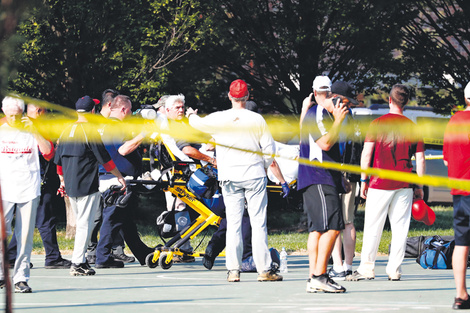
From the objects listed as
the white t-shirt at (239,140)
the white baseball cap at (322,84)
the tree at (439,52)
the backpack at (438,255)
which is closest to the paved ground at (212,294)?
the backpack at (438,255)

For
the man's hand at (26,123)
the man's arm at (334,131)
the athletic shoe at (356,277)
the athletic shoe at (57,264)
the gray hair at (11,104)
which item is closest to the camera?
the man's arm at (334,131)

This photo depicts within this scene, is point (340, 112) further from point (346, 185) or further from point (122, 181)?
point (122, 181)

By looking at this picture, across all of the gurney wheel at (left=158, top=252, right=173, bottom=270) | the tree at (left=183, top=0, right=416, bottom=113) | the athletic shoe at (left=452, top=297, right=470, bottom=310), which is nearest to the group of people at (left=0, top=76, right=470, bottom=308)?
the athletic shoe at (left=452, top=297, right=470, bottom=310)

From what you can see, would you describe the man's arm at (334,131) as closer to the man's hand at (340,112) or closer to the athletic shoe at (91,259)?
the man's hand at (340,112)

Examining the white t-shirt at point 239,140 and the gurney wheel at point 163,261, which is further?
the gurney wheel at point 163,261

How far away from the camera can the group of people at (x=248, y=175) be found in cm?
654

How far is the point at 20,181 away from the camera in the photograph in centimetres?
666

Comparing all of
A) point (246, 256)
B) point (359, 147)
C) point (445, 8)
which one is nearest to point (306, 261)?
point (246, 256)

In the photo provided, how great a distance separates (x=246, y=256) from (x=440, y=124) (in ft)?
51.8

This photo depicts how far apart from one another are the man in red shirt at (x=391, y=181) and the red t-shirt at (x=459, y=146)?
55.1 inches

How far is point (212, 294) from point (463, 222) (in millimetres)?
2137

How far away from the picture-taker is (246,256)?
28.7 ft

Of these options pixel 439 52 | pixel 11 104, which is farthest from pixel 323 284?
pixel 439 52

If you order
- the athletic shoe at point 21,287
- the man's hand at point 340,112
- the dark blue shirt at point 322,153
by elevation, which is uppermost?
the man's hand at point 340,112
